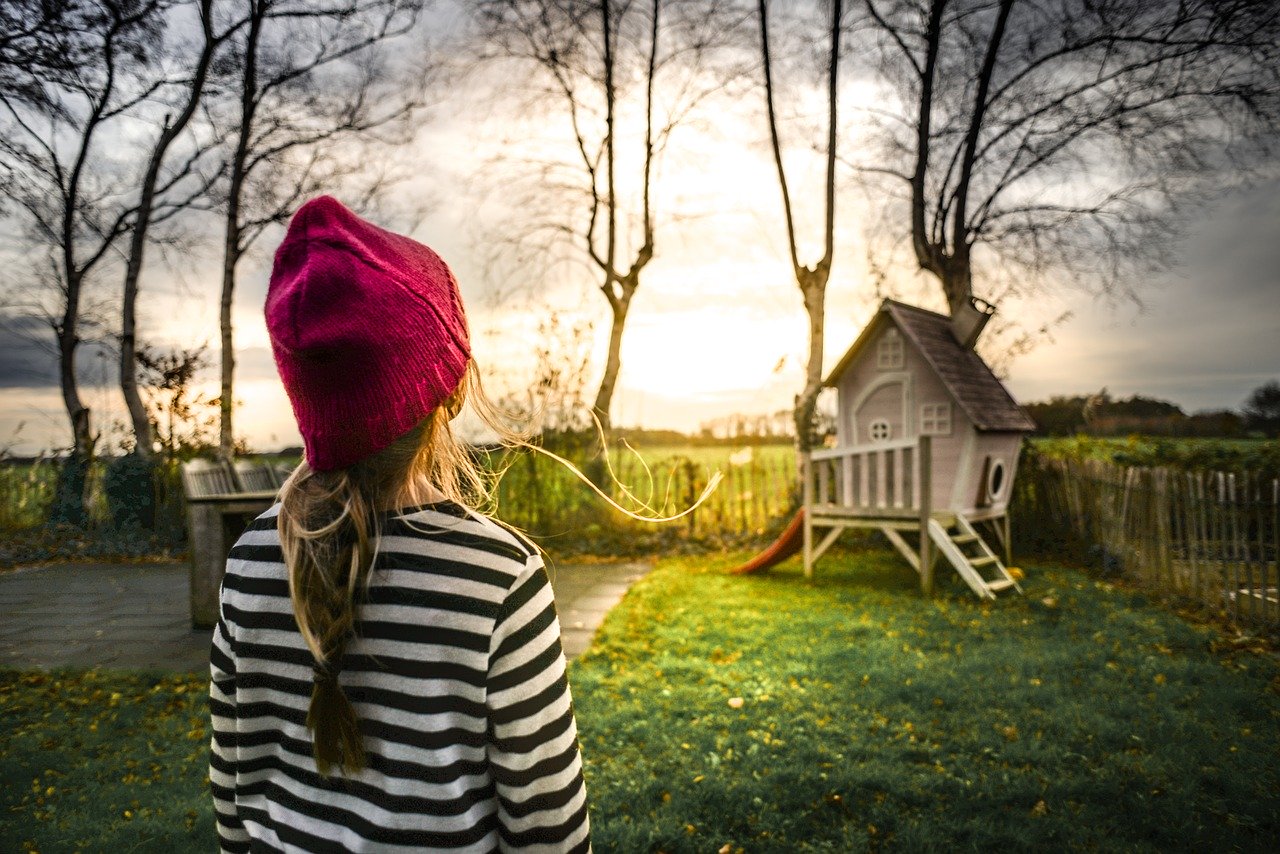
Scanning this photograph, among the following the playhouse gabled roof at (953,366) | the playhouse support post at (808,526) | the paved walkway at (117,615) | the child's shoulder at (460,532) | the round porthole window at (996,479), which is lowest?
the paved walkway at (117,615)

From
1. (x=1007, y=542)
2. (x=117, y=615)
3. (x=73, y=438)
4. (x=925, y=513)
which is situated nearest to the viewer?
(x=117, y=615)

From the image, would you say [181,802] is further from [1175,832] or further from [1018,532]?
[1018,532]

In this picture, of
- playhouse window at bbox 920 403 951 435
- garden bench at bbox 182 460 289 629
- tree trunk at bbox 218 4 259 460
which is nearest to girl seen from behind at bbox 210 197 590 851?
garden bench at bbox 182 460 289 629

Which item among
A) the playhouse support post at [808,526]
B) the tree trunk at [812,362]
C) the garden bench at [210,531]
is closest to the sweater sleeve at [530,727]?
the garden bench at [210,531]

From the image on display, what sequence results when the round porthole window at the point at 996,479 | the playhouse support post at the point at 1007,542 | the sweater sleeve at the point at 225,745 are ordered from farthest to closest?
the playhouse support post at the point at 1007,542 < the round porthole window at the point at 996,479 < the sweater sleeve at the point at 225,745

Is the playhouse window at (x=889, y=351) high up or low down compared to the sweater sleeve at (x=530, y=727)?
up

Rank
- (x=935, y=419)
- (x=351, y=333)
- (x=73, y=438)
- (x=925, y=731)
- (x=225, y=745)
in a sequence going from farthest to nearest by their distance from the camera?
(x=73, y=438)
(x=935, y=419)
(x=925, y=731)
(x=225, y=745)
(x=351, y=333)

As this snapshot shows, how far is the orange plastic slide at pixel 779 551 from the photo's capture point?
865 centimetres

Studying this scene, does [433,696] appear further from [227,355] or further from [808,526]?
[227,355]

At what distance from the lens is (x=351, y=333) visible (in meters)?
1.16

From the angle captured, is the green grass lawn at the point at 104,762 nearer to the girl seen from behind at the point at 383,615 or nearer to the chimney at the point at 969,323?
the girl seen from behind at the point at 383,615

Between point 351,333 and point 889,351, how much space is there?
8696 millimetres

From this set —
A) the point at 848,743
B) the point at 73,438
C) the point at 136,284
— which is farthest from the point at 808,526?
the point at 136,284

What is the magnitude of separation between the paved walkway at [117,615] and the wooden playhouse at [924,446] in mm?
2791
